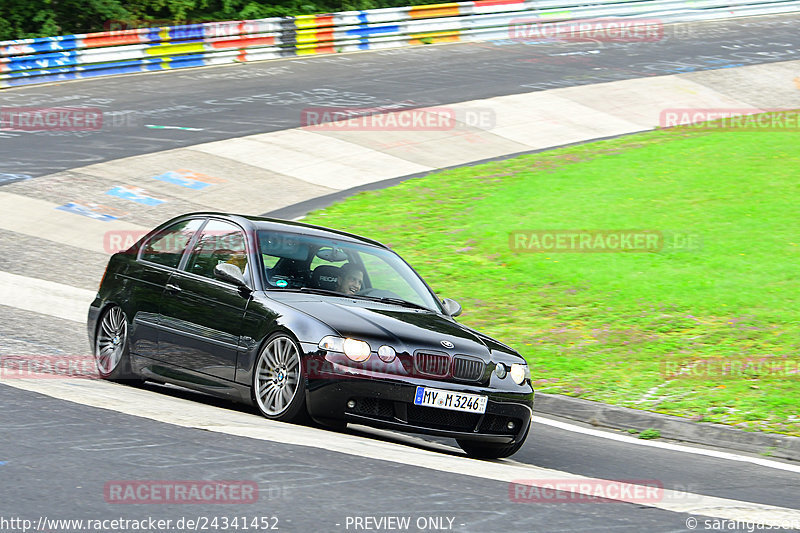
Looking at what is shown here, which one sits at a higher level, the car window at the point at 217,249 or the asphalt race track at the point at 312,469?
the car window at the point at 217,249

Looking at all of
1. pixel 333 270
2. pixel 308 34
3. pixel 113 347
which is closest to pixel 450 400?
pixel 333 270

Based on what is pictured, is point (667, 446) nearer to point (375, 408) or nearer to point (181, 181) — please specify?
point (375, 408)

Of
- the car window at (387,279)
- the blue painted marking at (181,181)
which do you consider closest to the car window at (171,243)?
the car window at (387,279)

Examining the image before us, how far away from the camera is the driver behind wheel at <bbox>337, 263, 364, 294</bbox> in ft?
26.8

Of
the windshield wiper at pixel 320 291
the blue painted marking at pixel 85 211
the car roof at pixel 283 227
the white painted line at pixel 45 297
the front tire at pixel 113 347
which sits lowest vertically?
the white painted line at pixel 45 297

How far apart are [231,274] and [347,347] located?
4.26ft

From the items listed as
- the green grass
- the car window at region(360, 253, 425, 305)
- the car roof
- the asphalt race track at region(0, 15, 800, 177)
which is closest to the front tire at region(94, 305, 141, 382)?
the car roof

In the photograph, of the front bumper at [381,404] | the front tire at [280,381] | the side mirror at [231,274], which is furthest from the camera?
the side mirror at [231,274]

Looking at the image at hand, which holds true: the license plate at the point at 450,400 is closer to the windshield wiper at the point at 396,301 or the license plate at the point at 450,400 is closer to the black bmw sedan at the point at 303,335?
the black bmw sedan at the point at 303,335

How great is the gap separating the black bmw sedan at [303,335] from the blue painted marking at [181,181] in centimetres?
839

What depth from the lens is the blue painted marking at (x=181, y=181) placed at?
696 inches

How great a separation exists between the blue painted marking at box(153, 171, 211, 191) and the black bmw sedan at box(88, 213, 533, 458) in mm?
8386

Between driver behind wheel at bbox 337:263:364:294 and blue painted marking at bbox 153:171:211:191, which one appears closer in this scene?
driver behind wheel at bbox 337:263:364:294

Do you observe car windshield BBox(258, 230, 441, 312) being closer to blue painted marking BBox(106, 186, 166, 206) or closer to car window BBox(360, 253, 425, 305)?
car window BBox(360, 253, 425, 305)
